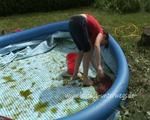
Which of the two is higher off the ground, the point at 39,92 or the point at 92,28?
the point at 92,28

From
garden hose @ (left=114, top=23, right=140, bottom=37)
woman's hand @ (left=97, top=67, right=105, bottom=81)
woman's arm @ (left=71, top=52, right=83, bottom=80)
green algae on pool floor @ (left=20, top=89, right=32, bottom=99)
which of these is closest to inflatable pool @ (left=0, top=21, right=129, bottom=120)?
green algae on pool floor @ (left=20, top=89, right=32, bottom=99)

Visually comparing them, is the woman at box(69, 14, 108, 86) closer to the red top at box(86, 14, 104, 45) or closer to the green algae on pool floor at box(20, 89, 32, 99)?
the red top at box(86, 14, 104, 45)

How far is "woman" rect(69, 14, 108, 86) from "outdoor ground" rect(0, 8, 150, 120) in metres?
0.60

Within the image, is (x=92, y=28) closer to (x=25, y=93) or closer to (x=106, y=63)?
(x=106, y=63)

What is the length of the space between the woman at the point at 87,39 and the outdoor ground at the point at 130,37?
23.8 inches

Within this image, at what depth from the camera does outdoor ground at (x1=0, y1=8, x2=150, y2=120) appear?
510 cm

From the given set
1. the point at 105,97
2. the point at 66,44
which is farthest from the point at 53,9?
the point at 105,97

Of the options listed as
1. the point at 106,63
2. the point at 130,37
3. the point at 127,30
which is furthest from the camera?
A: the point at 127,30

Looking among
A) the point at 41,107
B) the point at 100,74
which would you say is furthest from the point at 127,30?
the point at 41,107

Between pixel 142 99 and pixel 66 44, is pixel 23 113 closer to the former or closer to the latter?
pixel 142 99

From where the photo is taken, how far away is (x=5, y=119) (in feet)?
15.4

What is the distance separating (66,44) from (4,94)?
1.93 m

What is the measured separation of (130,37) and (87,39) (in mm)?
2372

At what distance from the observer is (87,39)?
540 centimetres
